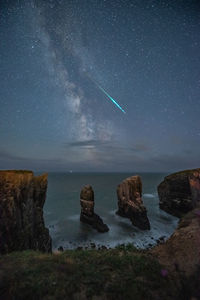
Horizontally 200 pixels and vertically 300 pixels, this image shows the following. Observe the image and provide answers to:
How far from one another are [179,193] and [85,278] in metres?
39.1

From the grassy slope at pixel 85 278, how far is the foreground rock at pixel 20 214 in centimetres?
557

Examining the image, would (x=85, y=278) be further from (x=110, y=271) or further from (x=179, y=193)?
(x=179, y=193)

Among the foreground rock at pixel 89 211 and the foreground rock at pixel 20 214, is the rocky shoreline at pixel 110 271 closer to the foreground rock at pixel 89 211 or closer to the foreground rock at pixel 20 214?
the foreground rock at pixel 20 214

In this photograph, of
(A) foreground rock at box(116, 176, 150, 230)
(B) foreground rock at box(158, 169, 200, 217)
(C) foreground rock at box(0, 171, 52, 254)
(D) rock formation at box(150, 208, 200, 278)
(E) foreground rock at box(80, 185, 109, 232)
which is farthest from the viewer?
(B) foreground rock at box(158, 169, 200, 217)

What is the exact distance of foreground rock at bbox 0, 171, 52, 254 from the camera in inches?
468

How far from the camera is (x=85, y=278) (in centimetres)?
568

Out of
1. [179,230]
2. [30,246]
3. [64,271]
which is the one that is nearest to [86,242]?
[30,246]

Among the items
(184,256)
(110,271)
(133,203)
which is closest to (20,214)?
(110,271)

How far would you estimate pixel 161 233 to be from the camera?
2706cm

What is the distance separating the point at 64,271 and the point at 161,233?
92.1 feet

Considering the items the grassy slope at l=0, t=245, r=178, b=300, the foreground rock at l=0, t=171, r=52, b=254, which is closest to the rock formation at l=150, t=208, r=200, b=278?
the grassy slope at l=0, t=245, r=178, b=300

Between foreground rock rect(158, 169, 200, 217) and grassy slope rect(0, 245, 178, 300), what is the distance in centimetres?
3038

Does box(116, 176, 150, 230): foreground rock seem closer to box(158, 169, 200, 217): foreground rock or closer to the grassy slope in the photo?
box(158, 169, 200, 217): foreground rock

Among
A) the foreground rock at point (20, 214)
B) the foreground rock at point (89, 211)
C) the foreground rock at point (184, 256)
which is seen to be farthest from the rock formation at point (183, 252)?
the foreground rock at point (89, 211)
